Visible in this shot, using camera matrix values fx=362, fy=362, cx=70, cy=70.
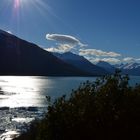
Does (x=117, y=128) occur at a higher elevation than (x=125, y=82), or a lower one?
lower

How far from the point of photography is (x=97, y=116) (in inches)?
594

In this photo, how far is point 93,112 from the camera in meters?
15.1

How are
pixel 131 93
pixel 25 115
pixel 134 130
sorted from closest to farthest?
pixel 134 130, pixel 131 93, pixel 25 115

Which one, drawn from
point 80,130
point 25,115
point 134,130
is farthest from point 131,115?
point 25,115

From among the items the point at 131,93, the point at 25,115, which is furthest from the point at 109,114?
the point at 25,115

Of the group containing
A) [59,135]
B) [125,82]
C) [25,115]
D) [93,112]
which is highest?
[125,82]

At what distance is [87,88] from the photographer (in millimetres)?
16406

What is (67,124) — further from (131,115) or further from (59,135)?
(131,115)

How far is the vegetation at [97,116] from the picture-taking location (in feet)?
48.5

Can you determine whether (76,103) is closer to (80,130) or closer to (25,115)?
(80,130)

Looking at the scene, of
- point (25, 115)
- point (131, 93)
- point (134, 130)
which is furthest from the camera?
point (25, 115)

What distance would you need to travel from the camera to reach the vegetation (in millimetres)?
14789

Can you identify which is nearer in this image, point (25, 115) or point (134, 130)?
point (134, 130)

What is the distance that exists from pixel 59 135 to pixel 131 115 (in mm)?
3154
